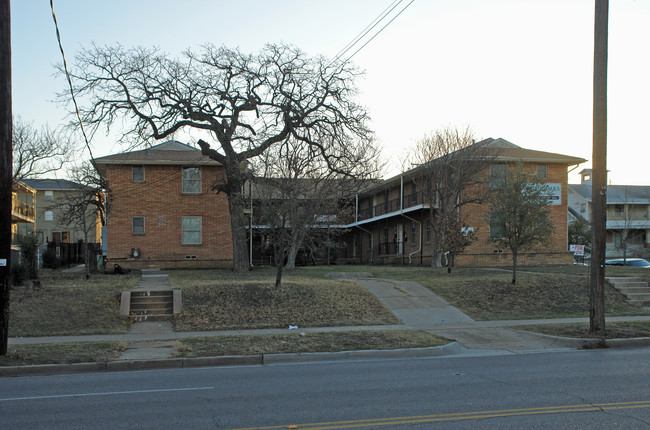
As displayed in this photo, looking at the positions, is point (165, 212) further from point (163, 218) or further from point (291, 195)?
point (291, 195)

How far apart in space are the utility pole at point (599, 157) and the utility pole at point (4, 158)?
1228 cm

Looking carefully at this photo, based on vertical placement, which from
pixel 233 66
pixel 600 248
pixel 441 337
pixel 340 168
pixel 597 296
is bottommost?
pixel 441 337

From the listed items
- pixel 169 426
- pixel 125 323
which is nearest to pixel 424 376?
pixel 169 426

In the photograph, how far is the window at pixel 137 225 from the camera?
98.2ft

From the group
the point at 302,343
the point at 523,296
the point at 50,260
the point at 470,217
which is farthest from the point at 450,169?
the point at 50,260

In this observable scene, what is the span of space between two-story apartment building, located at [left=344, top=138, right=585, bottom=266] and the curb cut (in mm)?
14717

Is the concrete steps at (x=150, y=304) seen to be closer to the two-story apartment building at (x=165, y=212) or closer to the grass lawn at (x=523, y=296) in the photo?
the grass lawn at (x=523, y=296)

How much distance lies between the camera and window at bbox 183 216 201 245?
3039 cm

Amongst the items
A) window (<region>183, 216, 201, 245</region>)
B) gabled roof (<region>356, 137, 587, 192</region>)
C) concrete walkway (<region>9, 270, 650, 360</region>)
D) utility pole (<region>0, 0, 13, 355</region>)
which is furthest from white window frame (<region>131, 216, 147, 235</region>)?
utility pole (<region>0, 0, 13, 355</region>)

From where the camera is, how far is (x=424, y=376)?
9.27 meters

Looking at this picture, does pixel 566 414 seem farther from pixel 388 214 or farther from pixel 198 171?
pixel 388 214

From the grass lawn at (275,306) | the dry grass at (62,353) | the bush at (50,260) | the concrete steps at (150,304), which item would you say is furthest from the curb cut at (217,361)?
the bush at (50,260)

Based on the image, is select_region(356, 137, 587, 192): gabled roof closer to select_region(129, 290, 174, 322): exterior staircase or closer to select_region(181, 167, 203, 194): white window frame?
select_region(181, 167, 203, 194): white window frame

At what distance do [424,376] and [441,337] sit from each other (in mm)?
4096
